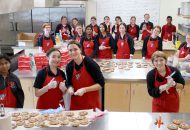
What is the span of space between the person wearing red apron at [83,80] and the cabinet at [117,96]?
2.43 feet

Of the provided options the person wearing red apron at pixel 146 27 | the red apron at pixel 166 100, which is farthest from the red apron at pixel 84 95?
the person wearing red apron at pixel 146 27

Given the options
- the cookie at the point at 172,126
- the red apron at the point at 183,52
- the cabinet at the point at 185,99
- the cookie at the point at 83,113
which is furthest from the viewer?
the red apron at the point at 183,52

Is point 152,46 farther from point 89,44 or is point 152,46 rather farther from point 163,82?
point 163,82

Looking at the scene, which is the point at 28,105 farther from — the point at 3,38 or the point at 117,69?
the point at 3,38

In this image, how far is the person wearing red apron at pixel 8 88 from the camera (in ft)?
8.52

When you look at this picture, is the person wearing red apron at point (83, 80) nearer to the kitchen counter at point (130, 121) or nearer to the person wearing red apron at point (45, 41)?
the kitchen counter at point (130, 121)

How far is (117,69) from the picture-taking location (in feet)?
13.0

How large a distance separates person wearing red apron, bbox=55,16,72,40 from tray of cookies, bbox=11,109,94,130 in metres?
4.38

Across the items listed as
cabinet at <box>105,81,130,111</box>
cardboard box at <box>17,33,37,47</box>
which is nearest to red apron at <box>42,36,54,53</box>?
cardboard box at <box>17,33,37,47</box>

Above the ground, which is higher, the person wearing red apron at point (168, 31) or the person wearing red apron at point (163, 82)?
the person wearing red apron at point (168, 31)

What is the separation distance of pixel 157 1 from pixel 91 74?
5.98m

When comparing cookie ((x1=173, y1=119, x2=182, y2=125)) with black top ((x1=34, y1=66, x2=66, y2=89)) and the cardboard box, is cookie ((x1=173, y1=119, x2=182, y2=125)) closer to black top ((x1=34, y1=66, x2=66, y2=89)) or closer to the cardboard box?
black top ((x1=34, y1=66, x2=66, y2=89))

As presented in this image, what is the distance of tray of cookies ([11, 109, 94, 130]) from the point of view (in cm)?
219

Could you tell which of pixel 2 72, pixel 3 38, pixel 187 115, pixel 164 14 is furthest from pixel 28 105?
pixel 164 14
